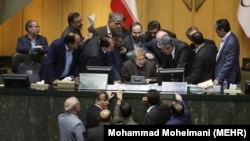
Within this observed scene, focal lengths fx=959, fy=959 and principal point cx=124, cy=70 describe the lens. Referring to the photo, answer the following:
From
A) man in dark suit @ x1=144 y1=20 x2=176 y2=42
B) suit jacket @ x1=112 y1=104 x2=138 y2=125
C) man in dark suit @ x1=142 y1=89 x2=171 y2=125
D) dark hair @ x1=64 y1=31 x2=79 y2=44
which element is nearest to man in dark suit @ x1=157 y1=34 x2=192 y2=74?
man in dark suit @ x1=144 y1=20 x2=176 y2=42

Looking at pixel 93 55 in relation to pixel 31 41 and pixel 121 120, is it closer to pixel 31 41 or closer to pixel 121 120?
pixel 31 41

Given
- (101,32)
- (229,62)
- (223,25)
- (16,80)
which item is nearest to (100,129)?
(16,80)

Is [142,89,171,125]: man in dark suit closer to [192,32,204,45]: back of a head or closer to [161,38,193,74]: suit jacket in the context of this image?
[161,38,193,74]: suit jacket

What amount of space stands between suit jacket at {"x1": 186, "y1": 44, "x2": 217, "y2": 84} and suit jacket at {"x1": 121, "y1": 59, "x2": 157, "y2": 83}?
1.70ft

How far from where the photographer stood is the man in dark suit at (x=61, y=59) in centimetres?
1342

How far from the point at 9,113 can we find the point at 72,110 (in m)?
1.49

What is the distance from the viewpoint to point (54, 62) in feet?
44.4

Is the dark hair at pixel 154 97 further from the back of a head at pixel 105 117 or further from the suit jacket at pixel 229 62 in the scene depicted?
the suit jacket at pixel 229 62

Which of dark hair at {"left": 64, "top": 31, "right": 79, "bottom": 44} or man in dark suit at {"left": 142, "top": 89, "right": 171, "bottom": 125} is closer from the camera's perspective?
man in dark suit at {"left": 142, "top": 89, "right": 171, "bottom": 125}

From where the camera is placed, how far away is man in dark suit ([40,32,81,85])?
1342cm

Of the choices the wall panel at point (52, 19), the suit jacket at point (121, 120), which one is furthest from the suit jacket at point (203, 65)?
the wall panel at point (52, 19)

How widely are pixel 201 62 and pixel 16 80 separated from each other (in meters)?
2.61

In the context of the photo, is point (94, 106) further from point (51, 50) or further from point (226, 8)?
point (226, 8)

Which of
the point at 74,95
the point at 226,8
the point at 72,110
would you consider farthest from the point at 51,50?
the point at 226,8
